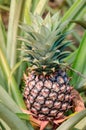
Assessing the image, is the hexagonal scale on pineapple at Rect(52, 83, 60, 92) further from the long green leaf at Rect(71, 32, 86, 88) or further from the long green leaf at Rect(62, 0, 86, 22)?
the long green leaf at Rect(62, 0, 86, 22)

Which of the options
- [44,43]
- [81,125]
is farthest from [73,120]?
[44,43]

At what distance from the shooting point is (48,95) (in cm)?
84

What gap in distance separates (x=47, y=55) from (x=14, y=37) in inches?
4.5

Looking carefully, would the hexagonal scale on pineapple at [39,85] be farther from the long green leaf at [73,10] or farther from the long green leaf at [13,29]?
the long green leaf at [73,10]

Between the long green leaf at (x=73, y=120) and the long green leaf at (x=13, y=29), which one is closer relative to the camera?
the long green leaf at (x=73, y=120)

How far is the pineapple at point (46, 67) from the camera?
0.82 m

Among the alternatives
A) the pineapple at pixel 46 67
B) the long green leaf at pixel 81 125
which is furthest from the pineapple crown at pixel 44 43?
the long green leaf at pixel 81 125

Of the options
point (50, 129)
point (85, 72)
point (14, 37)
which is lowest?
point (50, 129)

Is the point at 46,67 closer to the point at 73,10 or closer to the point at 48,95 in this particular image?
the point at 48,95

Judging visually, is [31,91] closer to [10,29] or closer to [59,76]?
[59,76]

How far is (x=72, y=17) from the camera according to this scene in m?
0.98

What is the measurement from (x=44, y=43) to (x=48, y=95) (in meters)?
0.12

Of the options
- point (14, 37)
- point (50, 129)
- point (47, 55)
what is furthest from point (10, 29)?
point (50, 129)

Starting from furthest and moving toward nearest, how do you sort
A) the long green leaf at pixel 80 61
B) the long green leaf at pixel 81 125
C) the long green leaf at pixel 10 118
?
the long green leaf at pixel 80 61 → the long green leaf at pixel 81 125 → the long green leaf at pixel 10 118
